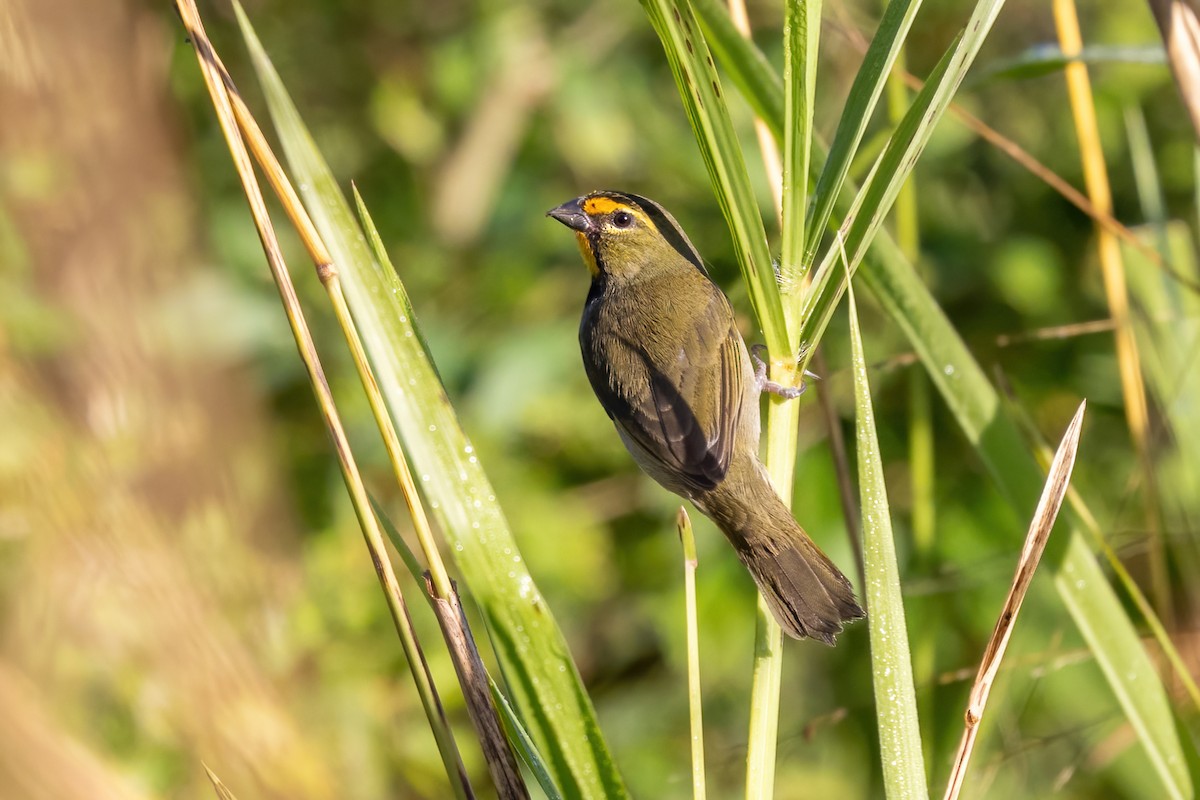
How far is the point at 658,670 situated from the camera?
4.00m

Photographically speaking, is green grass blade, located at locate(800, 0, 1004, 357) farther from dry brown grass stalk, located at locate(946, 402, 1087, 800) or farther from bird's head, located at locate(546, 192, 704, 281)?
bird's head, located at locate(546, 192, 704, 281)

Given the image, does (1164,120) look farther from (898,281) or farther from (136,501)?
(136,501)

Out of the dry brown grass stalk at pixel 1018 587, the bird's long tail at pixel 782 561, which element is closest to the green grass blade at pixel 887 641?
the dry brown grass stalk at pixel 1018 587

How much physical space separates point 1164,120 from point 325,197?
364 centimetres

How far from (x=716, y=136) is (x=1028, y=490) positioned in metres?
0.82

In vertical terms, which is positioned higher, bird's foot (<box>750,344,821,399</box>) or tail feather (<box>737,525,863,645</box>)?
bird's foot (<box>750,344,821,399</box>)

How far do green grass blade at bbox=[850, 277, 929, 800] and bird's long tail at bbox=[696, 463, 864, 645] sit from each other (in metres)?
0.31

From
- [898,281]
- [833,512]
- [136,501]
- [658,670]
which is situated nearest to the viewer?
[898,281]

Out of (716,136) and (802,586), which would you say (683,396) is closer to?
(802,586)

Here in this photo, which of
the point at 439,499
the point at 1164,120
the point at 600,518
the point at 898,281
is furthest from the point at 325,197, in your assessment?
the point at 1164,120

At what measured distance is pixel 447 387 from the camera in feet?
11.7

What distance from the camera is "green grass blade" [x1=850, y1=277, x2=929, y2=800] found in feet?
4.20

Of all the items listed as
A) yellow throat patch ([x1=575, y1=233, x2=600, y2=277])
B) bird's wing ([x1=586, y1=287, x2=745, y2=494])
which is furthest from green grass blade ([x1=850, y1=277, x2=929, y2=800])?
yellow throat patch ([x1=575, y1=233, x2=600, y2=277])

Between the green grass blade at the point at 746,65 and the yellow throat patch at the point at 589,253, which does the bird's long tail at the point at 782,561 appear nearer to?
the green grass blade at the point at 746,65
